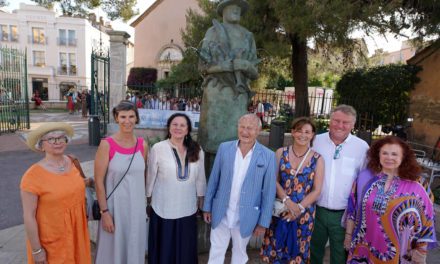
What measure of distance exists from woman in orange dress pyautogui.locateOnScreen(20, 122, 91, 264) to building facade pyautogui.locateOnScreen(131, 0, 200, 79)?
88.2 ft

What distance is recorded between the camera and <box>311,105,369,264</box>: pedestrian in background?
99.3 inches

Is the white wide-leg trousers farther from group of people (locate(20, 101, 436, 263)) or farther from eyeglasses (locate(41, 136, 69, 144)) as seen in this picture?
eyeglasses (locate(41, 136, 69, 144))

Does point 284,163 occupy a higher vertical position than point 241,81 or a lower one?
lower

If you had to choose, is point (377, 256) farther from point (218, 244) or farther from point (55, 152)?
point (55, 152)

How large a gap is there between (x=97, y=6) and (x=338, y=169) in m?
21.3

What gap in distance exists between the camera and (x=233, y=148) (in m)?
2.50

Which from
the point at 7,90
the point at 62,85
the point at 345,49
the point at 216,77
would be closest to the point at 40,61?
the point at 62,85

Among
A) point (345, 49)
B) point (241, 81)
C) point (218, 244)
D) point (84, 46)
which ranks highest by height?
point (84, 46)

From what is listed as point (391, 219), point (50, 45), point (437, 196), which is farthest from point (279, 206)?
point (50, 45)

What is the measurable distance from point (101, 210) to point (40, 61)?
41400 millimetres

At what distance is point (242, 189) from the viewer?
2.46 m

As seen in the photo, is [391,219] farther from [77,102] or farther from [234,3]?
[77,102]

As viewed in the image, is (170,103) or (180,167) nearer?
(180,167)

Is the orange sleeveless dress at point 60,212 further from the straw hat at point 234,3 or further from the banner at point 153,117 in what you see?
the banner at point 153,117
